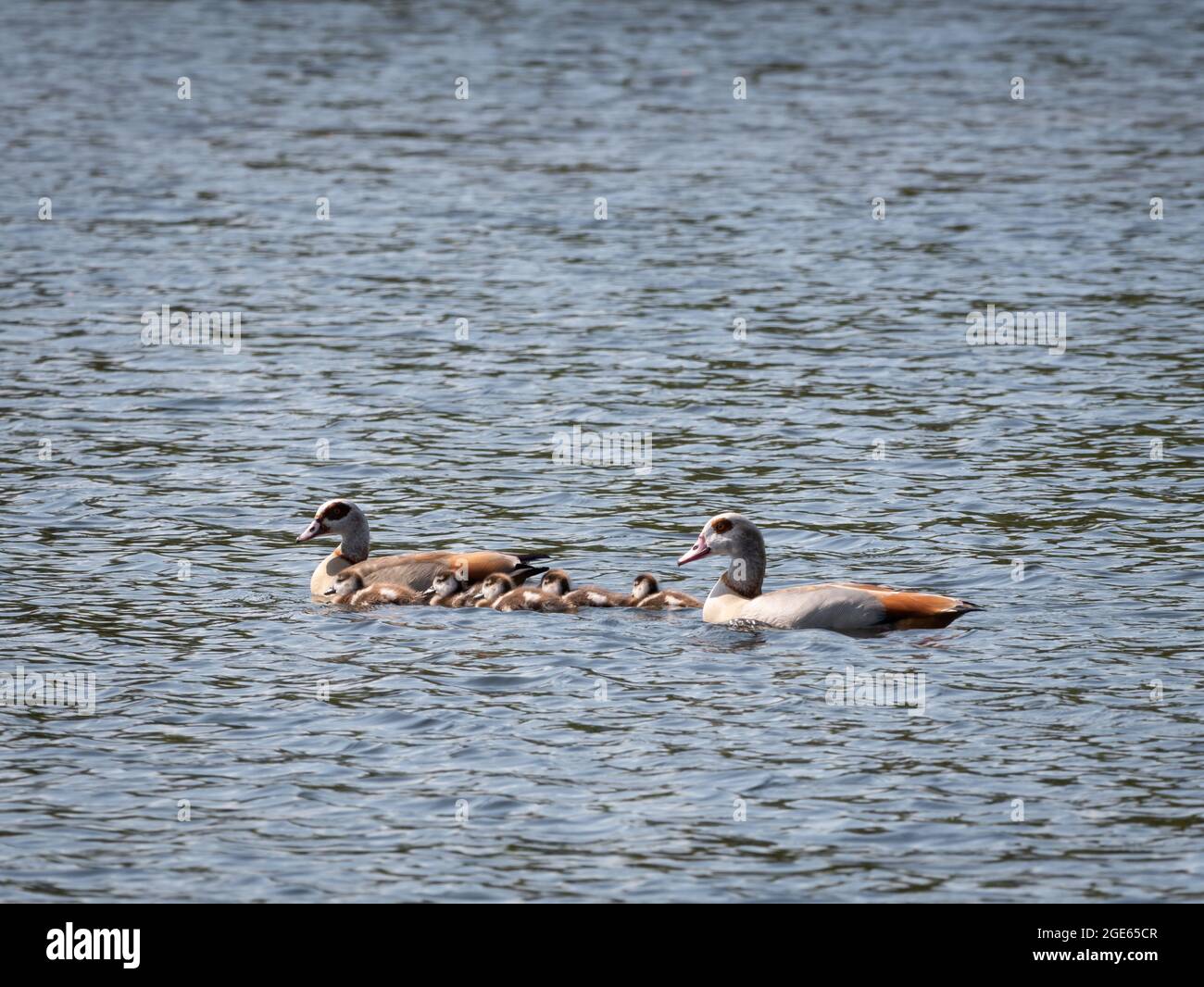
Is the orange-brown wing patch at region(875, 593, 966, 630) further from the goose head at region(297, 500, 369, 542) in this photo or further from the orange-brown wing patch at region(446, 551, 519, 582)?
the goose head at region(297, 500, 369, 542)

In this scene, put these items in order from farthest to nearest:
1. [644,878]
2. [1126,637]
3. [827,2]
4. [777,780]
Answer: [827,2] → [1126,637] → [777,780] → [644,878]

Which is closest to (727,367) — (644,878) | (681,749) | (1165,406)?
(1165,406)

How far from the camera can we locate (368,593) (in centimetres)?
1772

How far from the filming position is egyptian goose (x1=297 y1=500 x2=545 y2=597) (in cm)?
1778

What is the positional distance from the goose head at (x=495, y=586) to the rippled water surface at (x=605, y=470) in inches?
8.4

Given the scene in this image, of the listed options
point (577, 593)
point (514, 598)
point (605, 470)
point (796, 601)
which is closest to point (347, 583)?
point (514, 598)

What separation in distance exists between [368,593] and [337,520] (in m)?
1.26

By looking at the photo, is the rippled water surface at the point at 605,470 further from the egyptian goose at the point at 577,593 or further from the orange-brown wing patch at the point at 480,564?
the orange-brown wing patch at the point at 480,564

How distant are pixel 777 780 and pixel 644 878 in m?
1.75

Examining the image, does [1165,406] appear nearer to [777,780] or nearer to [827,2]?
[777,780]

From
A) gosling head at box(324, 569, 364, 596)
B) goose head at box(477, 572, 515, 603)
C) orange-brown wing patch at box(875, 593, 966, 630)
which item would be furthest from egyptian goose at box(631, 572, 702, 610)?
gosling head at box(324, 569, 364, 596)

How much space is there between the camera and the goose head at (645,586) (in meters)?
17.3

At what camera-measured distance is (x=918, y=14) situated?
189 ft

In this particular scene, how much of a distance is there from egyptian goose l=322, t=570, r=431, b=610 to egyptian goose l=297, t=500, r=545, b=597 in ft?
0.26
